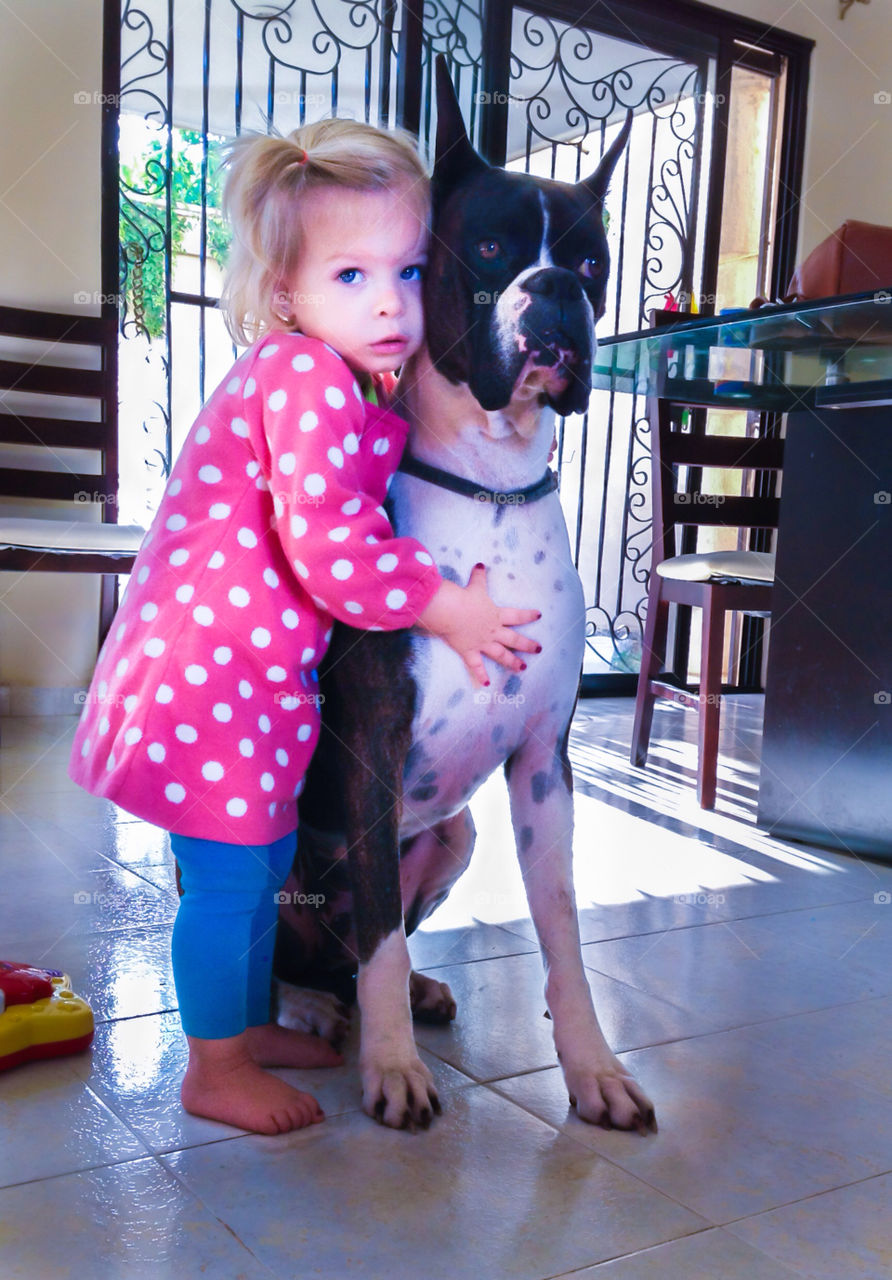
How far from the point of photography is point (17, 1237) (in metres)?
0.83

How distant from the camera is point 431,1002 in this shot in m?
1.27

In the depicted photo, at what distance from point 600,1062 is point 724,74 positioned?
423cm

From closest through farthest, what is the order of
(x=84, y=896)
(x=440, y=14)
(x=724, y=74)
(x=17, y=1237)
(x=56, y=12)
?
(x=17, y=1237), (x=84, y=896), (x=56, y=12), (x=440, y=14), (x=724, y=74)

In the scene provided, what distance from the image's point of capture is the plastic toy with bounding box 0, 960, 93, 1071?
3.66 feet

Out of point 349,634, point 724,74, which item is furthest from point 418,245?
point 724,74

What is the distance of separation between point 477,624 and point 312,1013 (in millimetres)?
477

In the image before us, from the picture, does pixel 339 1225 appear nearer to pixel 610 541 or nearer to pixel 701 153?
pixel 610 541

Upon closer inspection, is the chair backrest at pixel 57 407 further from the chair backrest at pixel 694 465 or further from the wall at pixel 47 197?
the chair backrest at pixel 694 465

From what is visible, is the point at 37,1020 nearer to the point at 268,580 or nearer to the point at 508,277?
the point at 268,580

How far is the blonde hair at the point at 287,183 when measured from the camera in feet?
3.37

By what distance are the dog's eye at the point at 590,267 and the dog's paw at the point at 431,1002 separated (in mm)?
769
